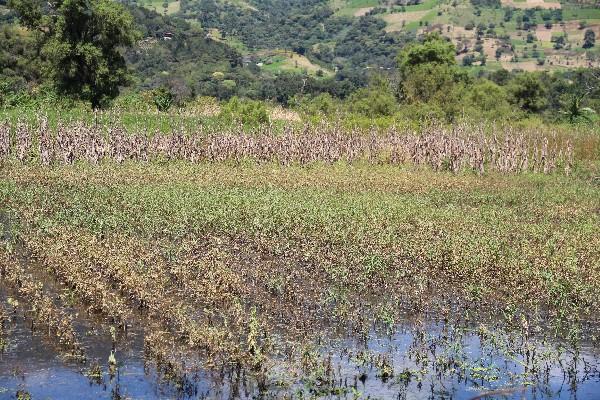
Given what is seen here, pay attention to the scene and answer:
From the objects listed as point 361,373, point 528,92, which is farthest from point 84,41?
point 528,92

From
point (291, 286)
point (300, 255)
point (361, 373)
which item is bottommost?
point (300, 255)

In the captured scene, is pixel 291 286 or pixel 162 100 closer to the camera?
pixel 291 286

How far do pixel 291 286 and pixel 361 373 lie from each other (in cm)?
337

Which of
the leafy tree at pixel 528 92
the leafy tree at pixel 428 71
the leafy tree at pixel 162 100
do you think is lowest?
the leafy tree at pixel 528 92

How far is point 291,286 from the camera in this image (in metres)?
13.8

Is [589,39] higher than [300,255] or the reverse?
the reverse

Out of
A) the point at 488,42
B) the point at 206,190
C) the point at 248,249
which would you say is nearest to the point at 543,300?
the point at 248,249

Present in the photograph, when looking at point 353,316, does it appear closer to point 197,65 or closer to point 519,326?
point 519,326

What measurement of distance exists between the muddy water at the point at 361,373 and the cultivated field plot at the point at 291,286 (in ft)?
0.10

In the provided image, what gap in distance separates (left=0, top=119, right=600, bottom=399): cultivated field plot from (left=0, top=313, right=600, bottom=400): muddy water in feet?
0.10

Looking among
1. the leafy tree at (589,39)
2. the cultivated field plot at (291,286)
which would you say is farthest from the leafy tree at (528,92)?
the leafy tree at (589,39)

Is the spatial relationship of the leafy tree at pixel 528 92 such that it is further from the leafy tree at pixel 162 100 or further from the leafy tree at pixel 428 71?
the leafy tree at pixel 162 100

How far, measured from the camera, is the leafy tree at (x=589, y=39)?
175m

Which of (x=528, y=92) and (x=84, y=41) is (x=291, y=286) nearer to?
(x=84, y=41)
